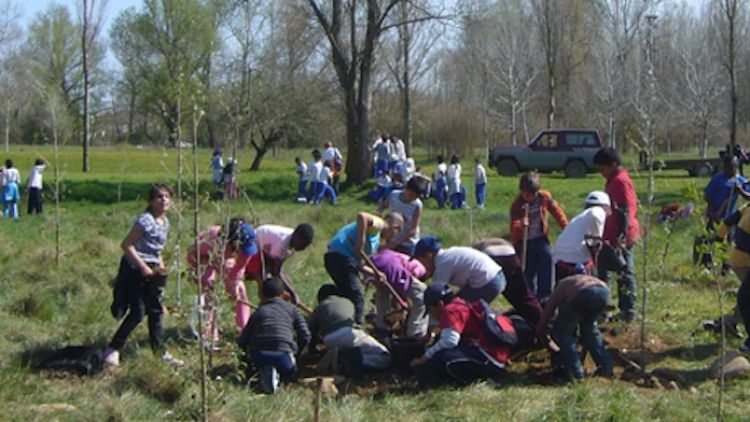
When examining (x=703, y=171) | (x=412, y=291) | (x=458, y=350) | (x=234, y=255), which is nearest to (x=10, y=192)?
(x=234, y=255)

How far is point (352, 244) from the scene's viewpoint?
8.84m

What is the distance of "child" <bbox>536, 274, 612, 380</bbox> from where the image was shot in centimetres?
743

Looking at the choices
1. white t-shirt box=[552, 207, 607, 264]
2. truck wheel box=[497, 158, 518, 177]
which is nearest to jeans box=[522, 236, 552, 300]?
white t-shirt box=[552, 207, 607, 264]

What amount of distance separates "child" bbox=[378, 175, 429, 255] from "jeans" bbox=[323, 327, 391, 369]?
183cm

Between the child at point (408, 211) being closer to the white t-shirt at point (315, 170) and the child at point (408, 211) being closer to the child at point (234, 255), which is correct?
the child at point (234, 255)

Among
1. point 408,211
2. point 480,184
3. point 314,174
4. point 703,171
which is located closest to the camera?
point 408,211

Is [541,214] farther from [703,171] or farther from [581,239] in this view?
[703,171]

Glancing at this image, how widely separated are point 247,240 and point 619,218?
3503 mm

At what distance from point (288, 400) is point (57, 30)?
78.3 m

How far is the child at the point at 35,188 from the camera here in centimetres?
2183

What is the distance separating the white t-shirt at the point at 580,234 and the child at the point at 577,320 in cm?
131

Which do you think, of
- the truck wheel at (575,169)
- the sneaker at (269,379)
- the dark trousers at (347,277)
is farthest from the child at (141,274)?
the truck wheel at (575,169)

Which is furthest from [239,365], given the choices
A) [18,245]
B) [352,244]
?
[18,245]

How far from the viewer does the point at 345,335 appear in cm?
800
